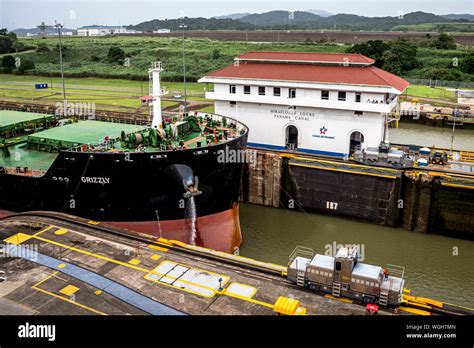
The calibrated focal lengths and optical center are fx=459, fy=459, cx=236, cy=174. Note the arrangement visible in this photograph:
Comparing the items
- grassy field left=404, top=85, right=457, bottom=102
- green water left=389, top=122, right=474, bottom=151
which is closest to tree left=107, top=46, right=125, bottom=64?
grassy field left=404, top=85, right=457, bottom=102

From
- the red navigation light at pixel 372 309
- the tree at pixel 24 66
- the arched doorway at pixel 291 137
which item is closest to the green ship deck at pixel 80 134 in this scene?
the arched doorway at pixel 291 137

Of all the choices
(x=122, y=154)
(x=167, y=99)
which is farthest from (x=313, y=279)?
(x=167, y=99)

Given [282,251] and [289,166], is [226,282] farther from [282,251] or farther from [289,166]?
[289,166]

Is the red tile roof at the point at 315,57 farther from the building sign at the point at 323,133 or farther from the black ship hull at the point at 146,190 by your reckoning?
the black ship hull at the point at 146,190

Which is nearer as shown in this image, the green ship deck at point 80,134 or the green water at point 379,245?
the green water at point 379,245

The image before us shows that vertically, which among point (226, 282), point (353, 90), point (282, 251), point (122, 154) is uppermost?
point (353, 90)

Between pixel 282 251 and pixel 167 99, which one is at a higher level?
pixel 167 99
